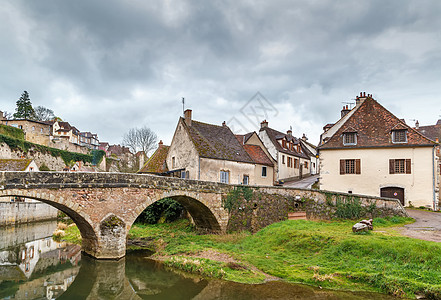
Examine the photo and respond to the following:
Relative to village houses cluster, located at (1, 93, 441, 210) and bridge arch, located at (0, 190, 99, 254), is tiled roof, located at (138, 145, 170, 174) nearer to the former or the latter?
village houses cluster, located at (1, 93, 441, 210)

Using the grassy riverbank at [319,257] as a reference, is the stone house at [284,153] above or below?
above

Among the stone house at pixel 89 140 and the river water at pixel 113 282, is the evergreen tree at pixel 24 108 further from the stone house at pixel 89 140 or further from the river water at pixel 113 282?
the river water at pixel 113 282

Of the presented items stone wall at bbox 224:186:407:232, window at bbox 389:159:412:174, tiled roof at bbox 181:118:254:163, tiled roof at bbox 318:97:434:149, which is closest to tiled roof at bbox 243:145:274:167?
tiled roof at bbox 181:118:254:163

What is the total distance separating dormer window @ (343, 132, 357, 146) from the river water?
1519 centimetres

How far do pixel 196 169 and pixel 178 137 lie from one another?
3.90 metres

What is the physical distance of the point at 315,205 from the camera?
1833 cm

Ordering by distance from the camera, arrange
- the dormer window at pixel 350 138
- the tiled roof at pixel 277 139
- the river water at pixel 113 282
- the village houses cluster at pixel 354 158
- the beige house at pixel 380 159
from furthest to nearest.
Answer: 1. the tiled roof at pixel 277 139
2. the dormer window at pixel 350 138
3. the village houses cluster at pixel 354 158
4. the beige house at pixel 380 159
5. the river water at pixel 113 282

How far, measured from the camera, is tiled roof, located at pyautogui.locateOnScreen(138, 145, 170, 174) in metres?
25.7

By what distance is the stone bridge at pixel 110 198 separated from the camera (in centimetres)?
1183

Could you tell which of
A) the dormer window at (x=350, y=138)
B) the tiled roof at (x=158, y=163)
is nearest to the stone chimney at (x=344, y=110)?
the dormer window at (x=350, y=138)

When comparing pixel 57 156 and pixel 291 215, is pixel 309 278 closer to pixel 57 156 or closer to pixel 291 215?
pixel 291 215

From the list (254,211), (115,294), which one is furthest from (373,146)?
(115,294)

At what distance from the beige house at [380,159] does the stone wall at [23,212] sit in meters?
24.4

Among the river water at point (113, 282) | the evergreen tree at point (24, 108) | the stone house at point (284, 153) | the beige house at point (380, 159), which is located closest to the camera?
the river water at point (113, 282)
